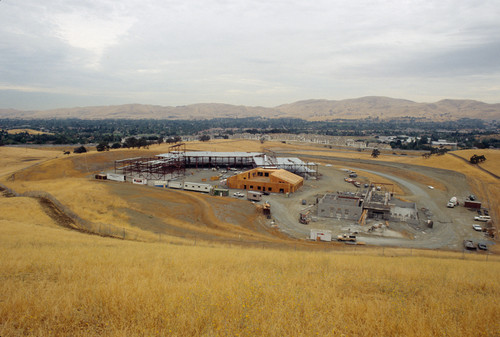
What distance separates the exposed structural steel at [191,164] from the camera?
5934 cm

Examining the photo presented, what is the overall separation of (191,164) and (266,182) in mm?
28536

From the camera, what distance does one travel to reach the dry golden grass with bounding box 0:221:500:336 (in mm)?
5531

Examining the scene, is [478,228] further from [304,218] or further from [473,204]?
[304,218]

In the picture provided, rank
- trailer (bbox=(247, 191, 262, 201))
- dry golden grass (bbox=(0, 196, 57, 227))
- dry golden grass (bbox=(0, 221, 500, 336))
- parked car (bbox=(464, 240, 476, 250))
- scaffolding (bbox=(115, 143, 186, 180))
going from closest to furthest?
dry golden grass (bbox=(0, 221, 500, 336)) → dry golden grass (bbox=(0, 196, 57, 227)) → parked car (bbox=(464, 240, 476, 250)) → trailer (bbox=(247, 191, 262, 201)) → scaffolding (bbox=(115, 143, 186, 180))

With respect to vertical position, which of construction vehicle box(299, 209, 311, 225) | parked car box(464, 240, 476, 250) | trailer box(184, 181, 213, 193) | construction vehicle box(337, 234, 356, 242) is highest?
trailer box(184, 181, 213, 193)

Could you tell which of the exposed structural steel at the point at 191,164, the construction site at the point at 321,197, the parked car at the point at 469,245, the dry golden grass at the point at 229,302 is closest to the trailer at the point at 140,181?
the construction site at the point at 321,197

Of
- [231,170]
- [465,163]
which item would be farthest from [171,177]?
[465,163]

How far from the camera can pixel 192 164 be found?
72.2 meters

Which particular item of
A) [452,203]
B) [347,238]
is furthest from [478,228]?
[347,238]

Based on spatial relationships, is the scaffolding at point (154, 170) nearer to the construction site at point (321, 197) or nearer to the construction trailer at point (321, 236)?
the construction site at point (321, 197)

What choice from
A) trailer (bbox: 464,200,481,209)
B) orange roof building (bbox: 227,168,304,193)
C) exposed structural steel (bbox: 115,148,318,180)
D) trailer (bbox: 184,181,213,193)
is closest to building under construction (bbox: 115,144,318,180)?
exposed structural steel (bbox: 115,148,318,180)

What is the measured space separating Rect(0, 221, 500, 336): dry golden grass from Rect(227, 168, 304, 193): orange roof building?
39.0 m

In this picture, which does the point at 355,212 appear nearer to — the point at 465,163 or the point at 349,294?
the point at 349,294

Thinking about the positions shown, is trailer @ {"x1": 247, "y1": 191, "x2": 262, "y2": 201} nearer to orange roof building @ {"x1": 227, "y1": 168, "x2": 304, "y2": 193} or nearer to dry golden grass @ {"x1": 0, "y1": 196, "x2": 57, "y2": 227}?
orange roof building @ {"x1": 227, "y1": 168, "x2": 304, "y2": 193}
